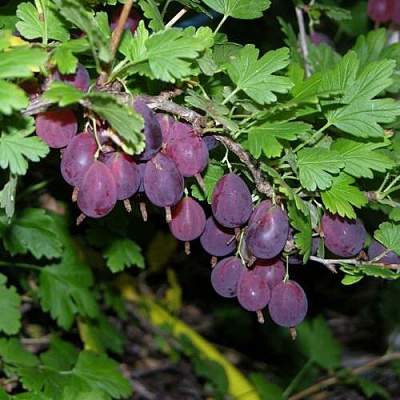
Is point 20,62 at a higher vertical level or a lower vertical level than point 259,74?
higher

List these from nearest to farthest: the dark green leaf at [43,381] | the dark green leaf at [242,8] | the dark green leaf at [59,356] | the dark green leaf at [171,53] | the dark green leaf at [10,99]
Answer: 1. the dark green leaf at [10,99]
2. the dark green leaf at [171,53]
3. the dark green leaf at [242,8]
4. the dark green leaf at [43,381]
5. the dark green leaf at [59,356]

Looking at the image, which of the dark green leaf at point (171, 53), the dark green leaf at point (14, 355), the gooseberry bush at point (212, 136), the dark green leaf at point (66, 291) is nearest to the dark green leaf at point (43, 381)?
the dark green leaf at point (14, 355)

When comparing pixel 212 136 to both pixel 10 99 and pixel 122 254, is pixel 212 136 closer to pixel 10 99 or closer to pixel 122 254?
pixel 10 99

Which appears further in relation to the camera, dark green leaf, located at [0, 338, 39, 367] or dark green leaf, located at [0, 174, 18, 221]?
dark green leaf, located at [0, 338, 39, 367]

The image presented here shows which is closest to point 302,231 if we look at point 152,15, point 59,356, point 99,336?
point 152,15

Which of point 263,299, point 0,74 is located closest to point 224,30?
point 263,299

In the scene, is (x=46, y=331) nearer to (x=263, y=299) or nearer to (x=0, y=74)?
(x=263, y=299)

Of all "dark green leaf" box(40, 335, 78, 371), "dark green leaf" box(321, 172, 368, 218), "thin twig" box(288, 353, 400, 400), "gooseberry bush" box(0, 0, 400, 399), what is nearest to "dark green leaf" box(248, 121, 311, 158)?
"gooseberry bush" box(0, 0, 400, 399)

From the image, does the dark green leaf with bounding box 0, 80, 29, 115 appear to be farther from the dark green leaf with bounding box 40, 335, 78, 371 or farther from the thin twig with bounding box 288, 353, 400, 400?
the thin twig with bounding box 288, 353, 400, 400

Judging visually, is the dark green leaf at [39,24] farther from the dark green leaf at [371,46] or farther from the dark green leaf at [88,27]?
the dark green leaf at [371,46]

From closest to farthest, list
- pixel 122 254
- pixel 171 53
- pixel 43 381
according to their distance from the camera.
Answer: pixel 171 53, pixel 43 381, pixel 122 254

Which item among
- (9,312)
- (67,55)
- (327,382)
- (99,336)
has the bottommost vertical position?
(327,382)
